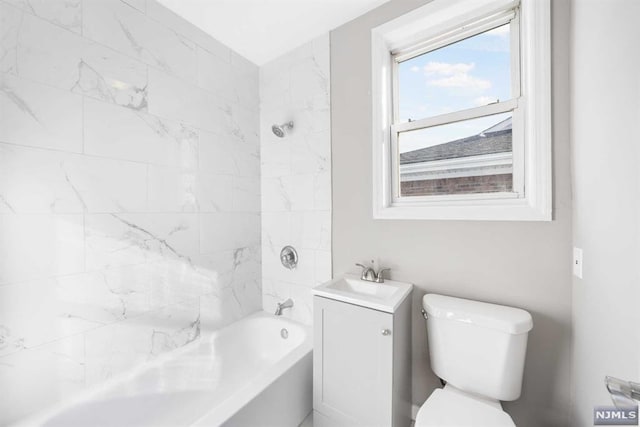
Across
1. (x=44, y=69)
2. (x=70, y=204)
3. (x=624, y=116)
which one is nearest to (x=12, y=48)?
(x=44, y=69)

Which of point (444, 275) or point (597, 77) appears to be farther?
point (444, 275)

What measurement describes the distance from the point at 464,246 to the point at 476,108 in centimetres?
77

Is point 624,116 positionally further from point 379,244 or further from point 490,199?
point 379,244

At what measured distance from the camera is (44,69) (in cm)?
119

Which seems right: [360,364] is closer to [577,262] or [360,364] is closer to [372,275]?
[372,275]

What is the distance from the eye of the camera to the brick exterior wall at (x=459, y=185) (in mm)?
1445

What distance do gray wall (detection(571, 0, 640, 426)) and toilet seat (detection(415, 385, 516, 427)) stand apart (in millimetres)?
298

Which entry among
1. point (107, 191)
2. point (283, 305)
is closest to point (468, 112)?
point (283, 305)

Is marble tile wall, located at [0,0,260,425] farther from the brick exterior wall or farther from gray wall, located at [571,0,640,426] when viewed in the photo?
gray wall, located at [571,0,640,426]

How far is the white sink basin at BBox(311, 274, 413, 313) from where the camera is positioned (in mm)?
1312

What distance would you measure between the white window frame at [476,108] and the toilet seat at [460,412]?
0.84 meters

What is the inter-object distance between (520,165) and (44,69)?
231 centimetres

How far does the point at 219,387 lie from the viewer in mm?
1802

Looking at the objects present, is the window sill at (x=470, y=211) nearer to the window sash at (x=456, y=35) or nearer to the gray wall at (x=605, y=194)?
the gray wall at (x=605, y=194)
